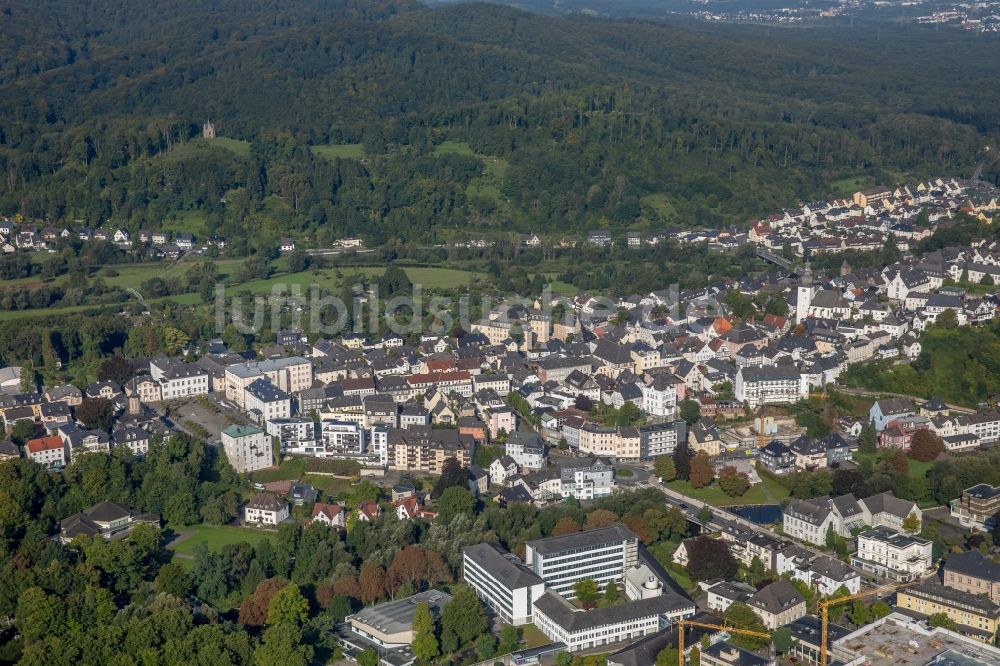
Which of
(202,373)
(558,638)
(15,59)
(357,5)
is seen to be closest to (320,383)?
(202,373)

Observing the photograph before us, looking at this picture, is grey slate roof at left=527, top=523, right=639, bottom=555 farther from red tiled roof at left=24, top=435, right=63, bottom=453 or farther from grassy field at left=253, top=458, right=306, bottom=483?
red tiled roof at left=24, top=435, right=63, bottom=453

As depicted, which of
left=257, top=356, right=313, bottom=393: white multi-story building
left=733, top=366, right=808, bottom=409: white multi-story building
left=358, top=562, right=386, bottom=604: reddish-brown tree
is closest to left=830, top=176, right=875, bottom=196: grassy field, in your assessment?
left=733, top=366, right=808, bottom=409: white multi-story building

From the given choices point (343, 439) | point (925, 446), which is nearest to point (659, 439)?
point (925, 446)

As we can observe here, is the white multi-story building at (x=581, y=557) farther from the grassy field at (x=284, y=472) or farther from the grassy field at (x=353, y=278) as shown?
the grassy field at (x=353, y=278)

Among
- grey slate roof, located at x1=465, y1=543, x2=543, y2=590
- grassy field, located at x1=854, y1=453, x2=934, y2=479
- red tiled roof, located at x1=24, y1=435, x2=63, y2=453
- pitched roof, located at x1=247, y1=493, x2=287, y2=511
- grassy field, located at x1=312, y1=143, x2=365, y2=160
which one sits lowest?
grassy field, located at x1=854, y1=453, x2=934, y2=479

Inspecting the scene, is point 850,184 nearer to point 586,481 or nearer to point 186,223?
point 186,223

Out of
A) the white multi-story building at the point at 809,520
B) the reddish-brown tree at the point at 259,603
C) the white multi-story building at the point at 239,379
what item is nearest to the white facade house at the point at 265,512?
the reddish-brown tree at the point at 259,603
